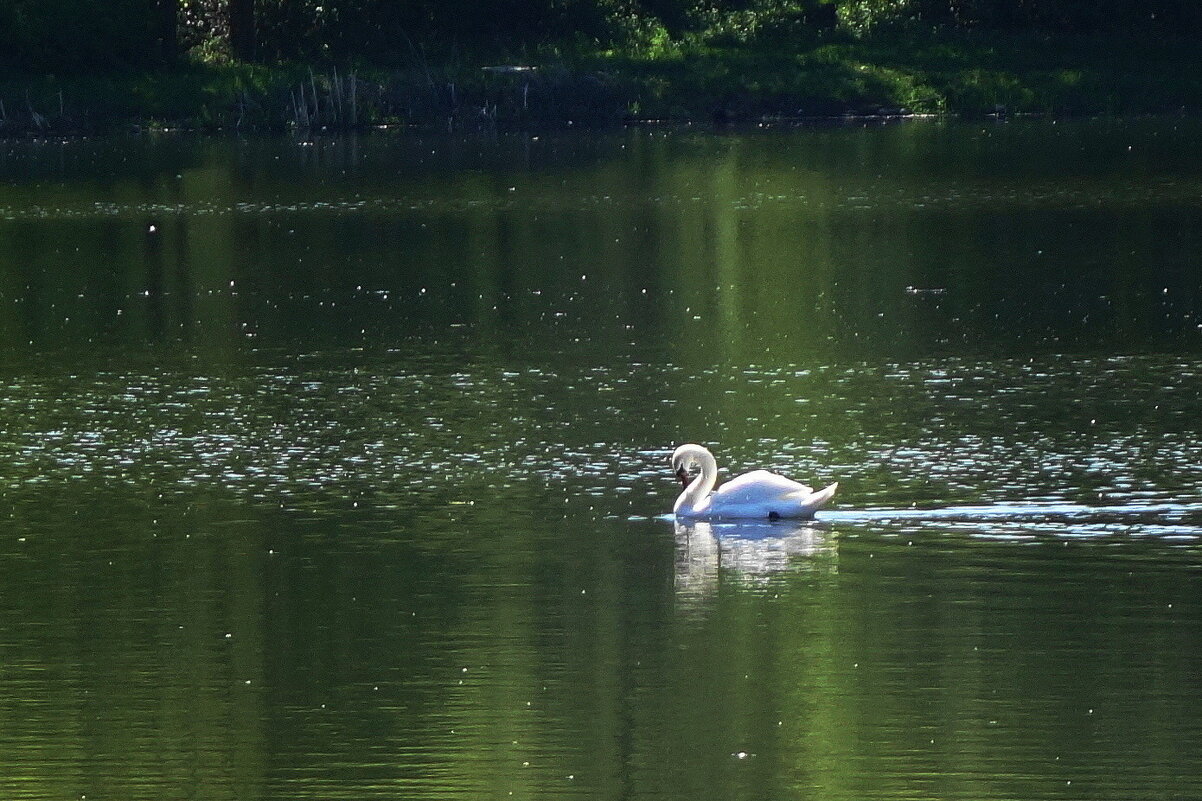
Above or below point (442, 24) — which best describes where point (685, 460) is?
below

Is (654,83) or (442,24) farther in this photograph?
(442,24)

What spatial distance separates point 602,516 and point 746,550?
3.90 feet

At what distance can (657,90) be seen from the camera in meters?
55.3

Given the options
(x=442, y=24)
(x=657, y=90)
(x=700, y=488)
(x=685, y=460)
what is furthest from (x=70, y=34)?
(x=700, y=488)

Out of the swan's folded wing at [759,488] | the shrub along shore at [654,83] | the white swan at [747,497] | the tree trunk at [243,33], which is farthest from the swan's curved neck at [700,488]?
the tree trunk at [243,33]

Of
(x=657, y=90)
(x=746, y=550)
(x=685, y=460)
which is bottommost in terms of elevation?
(x=746, y=550)

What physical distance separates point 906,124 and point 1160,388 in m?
32.1

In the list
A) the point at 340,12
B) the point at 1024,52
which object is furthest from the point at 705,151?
the point at 340,12

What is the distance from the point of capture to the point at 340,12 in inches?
2416

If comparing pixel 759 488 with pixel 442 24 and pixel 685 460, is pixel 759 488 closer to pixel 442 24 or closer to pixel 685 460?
pixel 685 460

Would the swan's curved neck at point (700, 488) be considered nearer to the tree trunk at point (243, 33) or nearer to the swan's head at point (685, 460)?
the swan's head at point (685, 460)

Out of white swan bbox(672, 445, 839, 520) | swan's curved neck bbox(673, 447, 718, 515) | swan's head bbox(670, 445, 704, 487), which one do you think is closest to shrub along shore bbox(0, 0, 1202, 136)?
swan's head bbox(670, 445, 704, 487)

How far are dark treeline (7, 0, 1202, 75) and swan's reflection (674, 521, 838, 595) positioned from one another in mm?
43073

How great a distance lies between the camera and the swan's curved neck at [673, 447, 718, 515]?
16703mm
